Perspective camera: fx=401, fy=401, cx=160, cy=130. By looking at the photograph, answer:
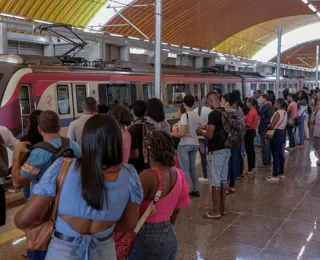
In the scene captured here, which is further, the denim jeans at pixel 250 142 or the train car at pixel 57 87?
the denim jeans at pixel 250 142

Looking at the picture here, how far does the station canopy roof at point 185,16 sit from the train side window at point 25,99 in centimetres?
480

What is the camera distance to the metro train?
848 cm

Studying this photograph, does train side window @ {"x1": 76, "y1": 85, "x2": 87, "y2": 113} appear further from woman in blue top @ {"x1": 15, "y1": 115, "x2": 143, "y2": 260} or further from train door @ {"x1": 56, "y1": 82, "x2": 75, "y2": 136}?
woman in blue top @ {"x1": 15, "y1": 115, "x2": 143, "y2": 260}

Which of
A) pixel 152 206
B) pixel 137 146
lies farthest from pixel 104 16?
pixel 152 206

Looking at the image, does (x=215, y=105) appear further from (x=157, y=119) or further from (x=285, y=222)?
(x=285, y=222)

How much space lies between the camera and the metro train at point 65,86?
848cm

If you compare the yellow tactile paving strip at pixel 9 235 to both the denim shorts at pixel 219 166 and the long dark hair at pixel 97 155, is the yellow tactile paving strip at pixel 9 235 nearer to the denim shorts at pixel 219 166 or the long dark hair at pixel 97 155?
the denim shorts at pixel 219 166

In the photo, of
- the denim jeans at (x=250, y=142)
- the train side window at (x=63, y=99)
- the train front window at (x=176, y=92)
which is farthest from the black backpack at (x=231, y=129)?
the train front window at (x=176, y=92)

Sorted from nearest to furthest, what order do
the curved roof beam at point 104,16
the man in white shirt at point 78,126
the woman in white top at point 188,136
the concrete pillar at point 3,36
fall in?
the man in white shirt at point 78,126 < the woman in white top at point 188,136 < the concrete pillar at point 3,36 < the curved roof beam at point 104,16

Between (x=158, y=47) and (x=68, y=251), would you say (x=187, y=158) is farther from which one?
(x=68, y=251)

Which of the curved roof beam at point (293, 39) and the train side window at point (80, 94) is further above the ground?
the curved roof beam at point (293, 39)

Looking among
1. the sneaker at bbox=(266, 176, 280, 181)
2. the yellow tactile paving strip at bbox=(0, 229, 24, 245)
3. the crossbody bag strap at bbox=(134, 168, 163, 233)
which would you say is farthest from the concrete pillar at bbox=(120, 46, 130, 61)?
the crossbody bag strap at bbox=(134, 168, 163, 233)

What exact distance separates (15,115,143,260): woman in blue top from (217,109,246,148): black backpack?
3618 mm

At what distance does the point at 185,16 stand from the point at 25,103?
16761 millimetres
